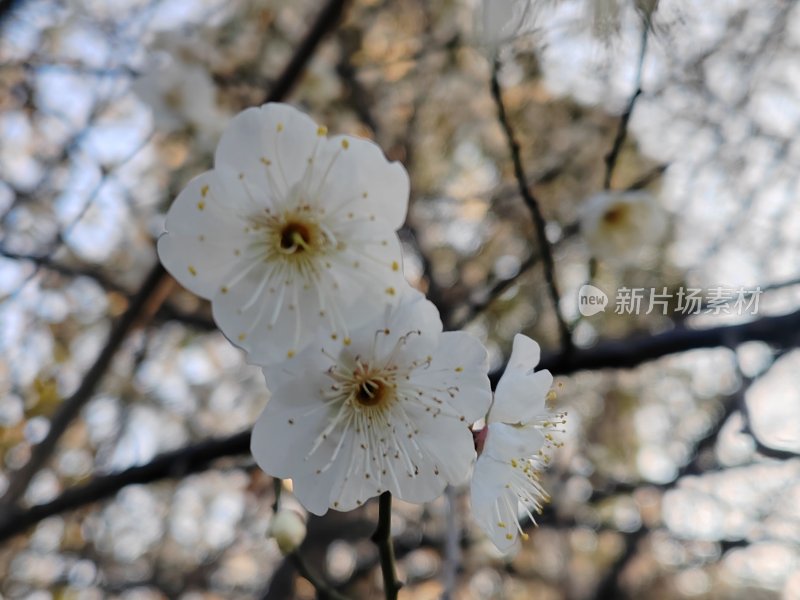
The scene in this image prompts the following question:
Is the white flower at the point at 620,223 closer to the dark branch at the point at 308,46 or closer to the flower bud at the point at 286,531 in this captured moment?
the dark branch at the point at 308,46

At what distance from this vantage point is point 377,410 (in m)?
0.74

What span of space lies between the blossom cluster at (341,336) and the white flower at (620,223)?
34.2 inches

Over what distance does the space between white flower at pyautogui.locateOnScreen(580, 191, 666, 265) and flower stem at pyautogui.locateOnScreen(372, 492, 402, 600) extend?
3.38 ft

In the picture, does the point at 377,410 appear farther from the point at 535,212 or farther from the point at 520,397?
the point at 535,212

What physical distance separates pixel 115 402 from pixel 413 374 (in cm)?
256

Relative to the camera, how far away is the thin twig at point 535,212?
940 millimetres

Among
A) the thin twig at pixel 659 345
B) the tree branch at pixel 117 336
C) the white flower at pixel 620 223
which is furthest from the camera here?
the tree branch at pixel 117 336

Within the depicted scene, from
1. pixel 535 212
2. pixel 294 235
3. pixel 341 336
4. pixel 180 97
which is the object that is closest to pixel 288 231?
pixel 294 235

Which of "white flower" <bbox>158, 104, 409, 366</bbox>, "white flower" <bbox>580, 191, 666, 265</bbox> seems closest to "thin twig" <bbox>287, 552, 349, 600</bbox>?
"white flower" <bbox>158, 104, 409, 366</bbox>

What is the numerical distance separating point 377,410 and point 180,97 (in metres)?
1.82

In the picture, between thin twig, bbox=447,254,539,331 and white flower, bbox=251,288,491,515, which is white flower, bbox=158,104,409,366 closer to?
white flower, bbox=251,288,491,515

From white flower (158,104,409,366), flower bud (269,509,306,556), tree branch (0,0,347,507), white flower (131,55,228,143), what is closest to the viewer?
white flower (158,104,409,366)

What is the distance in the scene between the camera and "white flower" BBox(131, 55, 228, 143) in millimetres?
2246

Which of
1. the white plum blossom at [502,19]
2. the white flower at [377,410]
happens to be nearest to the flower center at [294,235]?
the white flower at [377,410]
